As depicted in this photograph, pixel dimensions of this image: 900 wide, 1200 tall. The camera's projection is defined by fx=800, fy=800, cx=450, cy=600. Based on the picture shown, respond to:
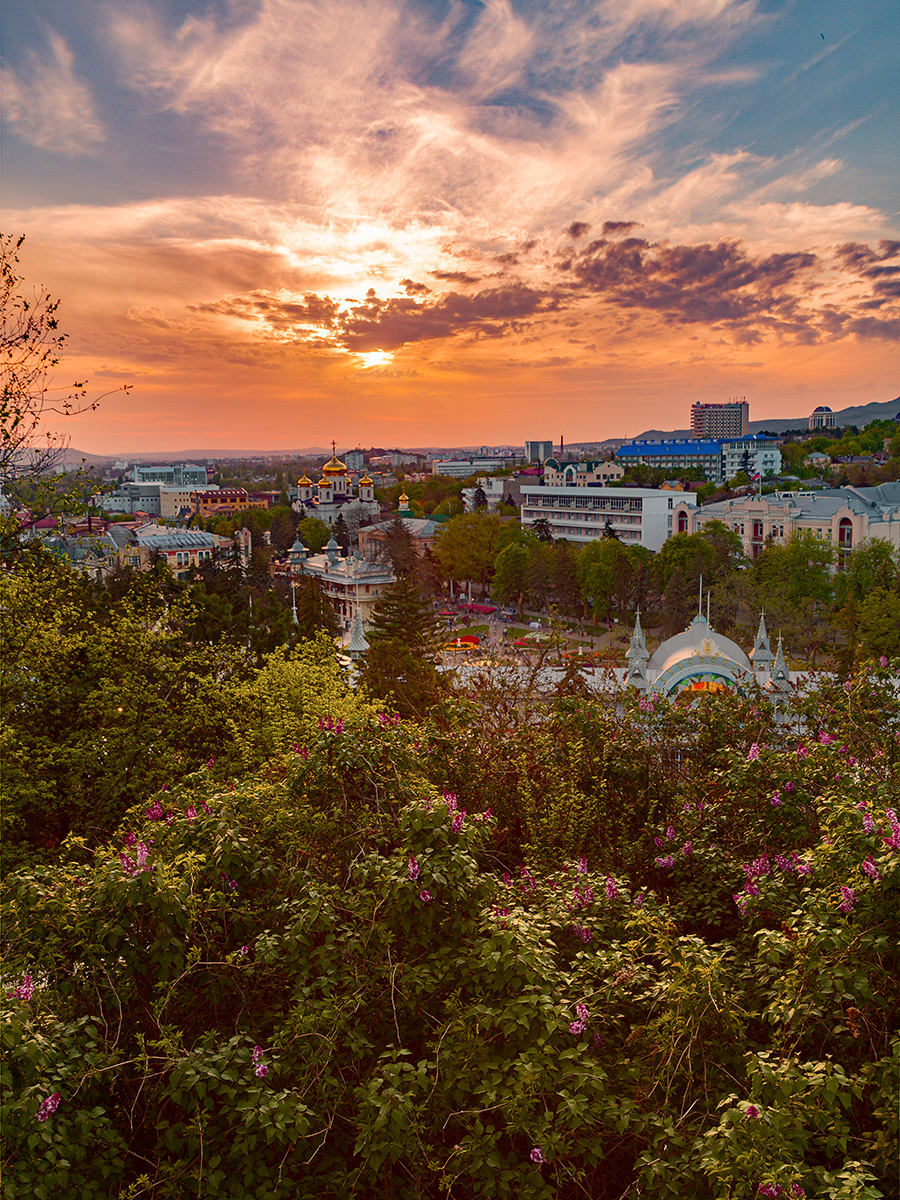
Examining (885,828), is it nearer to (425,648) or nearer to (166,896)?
(166,896)

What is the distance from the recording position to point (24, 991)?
4598 mm

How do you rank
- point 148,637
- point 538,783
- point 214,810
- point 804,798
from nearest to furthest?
1. point 214,810
2. point 804,798
3. point 538,783
4. point 148,637

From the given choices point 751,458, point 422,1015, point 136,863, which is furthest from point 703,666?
point 751,458

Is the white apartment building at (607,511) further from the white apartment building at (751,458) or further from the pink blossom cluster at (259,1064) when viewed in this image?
the pink blossom cluster at (259,1064)

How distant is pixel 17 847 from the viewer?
383 inches

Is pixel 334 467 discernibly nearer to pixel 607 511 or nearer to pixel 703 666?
pixel 607 511

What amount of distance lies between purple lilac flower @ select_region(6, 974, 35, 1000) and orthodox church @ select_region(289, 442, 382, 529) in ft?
275

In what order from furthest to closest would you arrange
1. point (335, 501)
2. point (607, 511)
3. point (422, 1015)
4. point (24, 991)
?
point (335, 501) → point (607, 511) → point (422, 1015) → point (24, 991)

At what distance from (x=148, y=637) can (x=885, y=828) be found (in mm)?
10120

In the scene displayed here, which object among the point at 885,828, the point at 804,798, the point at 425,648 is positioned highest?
the point at 885,828

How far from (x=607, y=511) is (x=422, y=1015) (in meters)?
69.9

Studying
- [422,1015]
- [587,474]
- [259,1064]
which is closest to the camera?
[259,1064]

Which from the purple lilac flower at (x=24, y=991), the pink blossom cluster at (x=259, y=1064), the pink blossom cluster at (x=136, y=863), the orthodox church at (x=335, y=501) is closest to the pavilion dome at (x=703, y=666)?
the pink blossom cluster at (x=136, y=863)

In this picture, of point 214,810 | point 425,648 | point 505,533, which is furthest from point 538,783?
point 505,533
